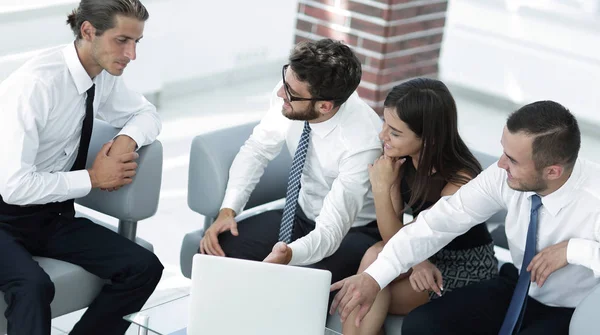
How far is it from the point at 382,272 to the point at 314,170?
1.94 ft

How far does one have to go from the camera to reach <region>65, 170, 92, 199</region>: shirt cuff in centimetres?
292

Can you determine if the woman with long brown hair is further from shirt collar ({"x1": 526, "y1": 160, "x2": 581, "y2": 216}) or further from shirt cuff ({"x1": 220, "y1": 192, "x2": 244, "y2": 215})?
shirt cuff ({"x1": 220, "y1": 192, "x2": 244, "y2": 215})

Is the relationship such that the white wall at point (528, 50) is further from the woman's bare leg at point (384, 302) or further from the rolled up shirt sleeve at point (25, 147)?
the rolled up shirt sleeve at point (25, 147)

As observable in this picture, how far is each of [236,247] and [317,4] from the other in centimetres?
230

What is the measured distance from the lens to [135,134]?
10.2 feet

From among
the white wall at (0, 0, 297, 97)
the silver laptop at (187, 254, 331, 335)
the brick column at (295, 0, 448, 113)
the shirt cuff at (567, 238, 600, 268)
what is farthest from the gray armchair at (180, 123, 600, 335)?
the white wall at (0, 0, 297, 97)

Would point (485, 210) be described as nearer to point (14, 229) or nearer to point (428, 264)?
point (428, 264)

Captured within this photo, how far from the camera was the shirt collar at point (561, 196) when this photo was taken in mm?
2730

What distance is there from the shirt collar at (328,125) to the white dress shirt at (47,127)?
535mm

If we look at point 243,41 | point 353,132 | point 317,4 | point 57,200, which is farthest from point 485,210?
point 243,41

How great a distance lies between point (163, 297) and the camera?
3.76 metres

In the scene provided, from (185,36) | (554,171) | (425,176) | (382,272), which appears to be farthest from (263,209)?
(185,36)

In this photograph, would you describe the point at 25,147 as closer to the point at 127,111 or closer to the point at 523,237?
the point at 127,111

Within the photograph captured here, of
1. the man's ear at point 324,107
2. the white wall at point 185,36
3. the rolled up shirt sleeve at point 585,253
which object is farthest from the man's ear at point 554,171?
the white wall at point 185,36
